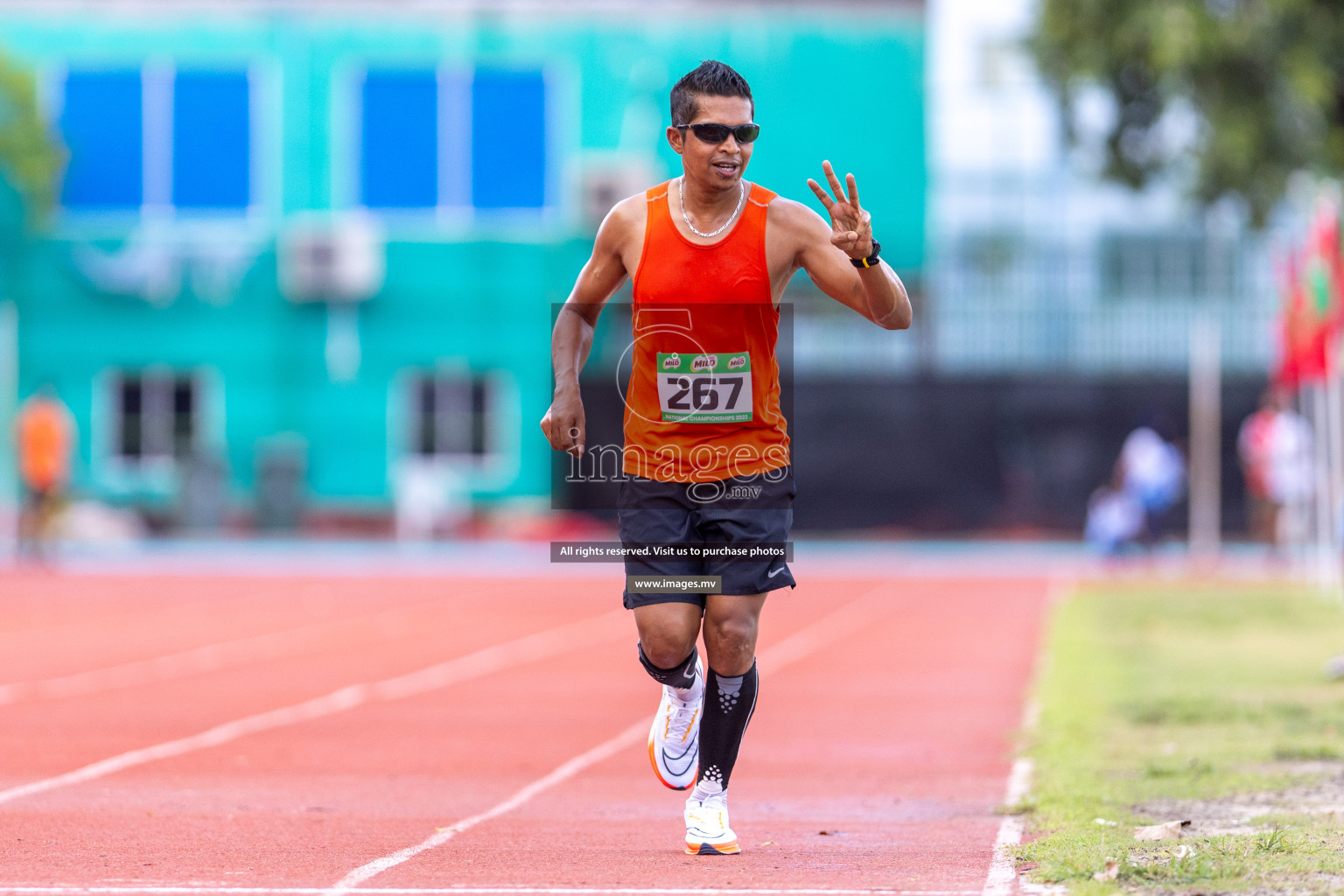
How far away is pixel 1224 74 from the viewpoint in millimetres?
19266

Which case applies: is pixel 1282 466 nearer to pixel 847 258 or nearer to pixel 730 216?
pixel 847 258

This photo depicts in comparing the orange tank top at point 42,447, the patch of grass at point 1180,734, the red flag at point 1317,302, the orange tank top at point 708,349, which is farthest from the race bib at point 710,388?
the orange tank top at point 42,447

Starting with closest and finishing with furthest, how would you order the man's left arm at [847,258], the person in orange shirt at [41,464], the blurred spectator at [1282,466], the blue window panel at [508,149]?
1. the man's left arm at [847,258]
2. the blurred spectator at [1282,466]
3. the person in orange shirt at [41,464]
4. the blue window panel at [508,149]

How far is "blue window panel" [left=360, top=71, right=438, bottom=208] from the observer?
32.6 metres

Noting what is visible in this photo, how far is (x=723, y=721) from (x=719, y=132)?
6.01ft

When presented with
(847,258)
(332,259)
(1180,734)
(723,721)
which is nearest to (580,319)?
(847,258)

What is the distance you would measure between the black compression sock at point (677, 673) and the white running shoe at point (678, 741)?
0.13 ft

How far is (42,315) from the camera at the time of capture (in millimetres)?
33406

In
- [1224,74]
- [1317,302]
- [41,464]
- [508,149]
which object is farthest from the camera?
[508,149]

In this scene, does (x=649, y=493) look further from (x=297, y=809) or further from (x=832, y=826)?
(x=297, y=809)

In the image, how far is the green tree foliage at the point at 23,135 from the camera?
31875 mm

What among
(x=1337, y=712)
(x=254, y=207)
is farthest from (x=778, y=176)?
(x=1337, y=712)

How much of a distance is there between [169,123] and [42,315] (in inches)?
152

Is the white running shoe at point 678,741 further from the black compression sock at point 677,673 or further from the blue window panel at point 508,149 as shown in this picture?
the blue window panel at point 508,149
